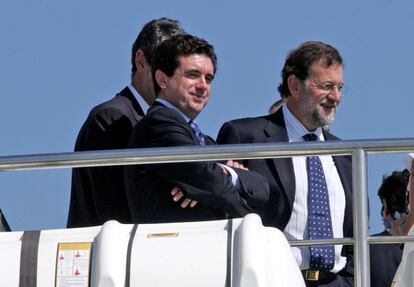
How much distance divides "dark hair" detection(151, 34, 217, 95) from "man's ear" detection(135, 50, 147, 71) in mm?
445

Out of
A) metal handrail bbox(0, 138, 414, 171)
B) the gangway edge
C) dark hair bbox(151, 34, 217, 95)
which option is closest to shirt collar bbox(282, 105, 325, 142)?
dark hair bbox(151, 34, 217, 95)

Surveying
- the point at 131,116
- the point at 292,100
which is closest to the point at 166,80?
the point at 131,116

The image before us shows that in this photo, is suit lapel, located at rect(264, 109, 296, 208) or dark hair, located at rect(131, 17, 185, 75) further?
dark hair, located at rect(131, 17, 185, 75)

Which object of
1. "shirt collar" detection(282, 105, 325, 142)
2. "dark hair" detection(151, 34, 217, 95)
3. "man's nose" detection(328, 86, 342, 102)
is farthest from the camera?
"man's nose" detection(328, 86, 342, 102)

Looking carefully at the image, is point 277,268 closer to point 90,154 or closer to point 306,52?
point 90,154

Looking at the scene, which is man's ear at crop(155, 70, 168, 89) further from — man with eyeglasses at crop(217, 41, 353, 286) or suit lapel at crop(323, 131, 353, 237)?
suit lapel at crop(323, 131, 353, 237)

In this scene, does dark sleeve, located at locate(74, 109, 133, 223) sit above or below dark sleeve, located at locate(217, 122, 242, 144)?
below

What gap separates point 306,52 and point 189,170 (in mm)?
1347

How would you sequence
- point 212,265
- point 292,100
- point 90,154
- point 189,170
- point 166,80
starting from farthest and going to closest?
point 292,100, point 166,80, point 189,170, point 90,154, point 212,265

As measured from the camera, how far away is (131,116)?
645 cm

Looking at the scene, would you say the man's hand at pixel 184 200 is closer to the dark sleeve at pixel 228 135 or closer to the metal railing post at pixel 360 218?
Result: the metal railing post at pixel 360 218

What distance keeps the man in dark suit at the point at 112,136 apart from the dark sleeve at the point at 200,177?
317 millimetres

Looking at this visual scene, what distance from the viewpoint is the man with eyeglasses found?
6.12m

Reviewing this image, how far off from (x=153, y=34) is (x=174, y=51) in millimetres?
559
